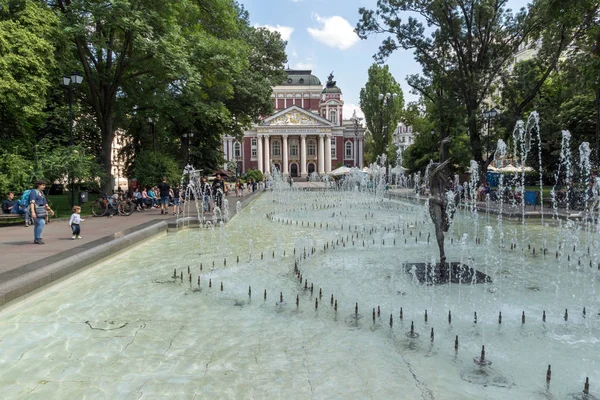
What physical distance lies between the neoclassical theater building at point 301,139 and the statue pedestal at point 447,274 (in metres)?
66.3

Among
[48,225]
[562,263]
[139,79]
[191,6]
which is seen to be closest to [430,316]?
[562,263]

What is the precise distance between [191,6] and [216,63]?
2.62m

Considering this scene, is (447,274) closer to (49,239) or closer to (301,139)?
(49,239)

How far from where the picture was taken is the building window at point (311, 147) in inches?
3187

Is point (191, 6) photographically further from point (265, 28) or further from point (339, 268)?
point (265, 28)

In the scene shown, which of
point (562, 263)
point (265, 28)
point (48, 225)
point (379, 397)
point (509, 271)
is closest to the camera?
point (379, 397)

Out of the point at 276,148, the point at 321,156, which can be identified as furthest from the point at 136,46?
the point at 276,148

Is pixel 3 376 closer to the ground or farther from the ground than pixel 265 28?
closer to the ground

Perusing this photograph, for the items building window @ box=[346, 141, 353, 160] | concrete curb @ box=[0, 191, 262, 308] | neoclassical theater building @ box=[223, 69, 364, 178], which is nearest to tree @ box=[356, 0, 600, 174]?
concrete curb @ box=[0, 191, 262, 308]

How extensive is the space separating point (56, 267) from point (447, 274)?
6800 mm

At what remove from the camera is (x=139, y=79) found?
21.2 m

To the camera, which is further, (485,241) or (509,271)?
(485,241)

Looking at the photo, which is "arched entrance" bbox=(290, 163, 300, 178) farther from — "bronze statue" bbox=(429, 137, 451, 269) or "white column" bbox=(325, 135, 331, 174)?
"bronze statue" bbox=(429, 137, 451, 269)

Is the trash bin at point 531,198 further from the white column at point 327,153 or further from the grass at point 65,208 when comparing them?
the white column at point 327,153
